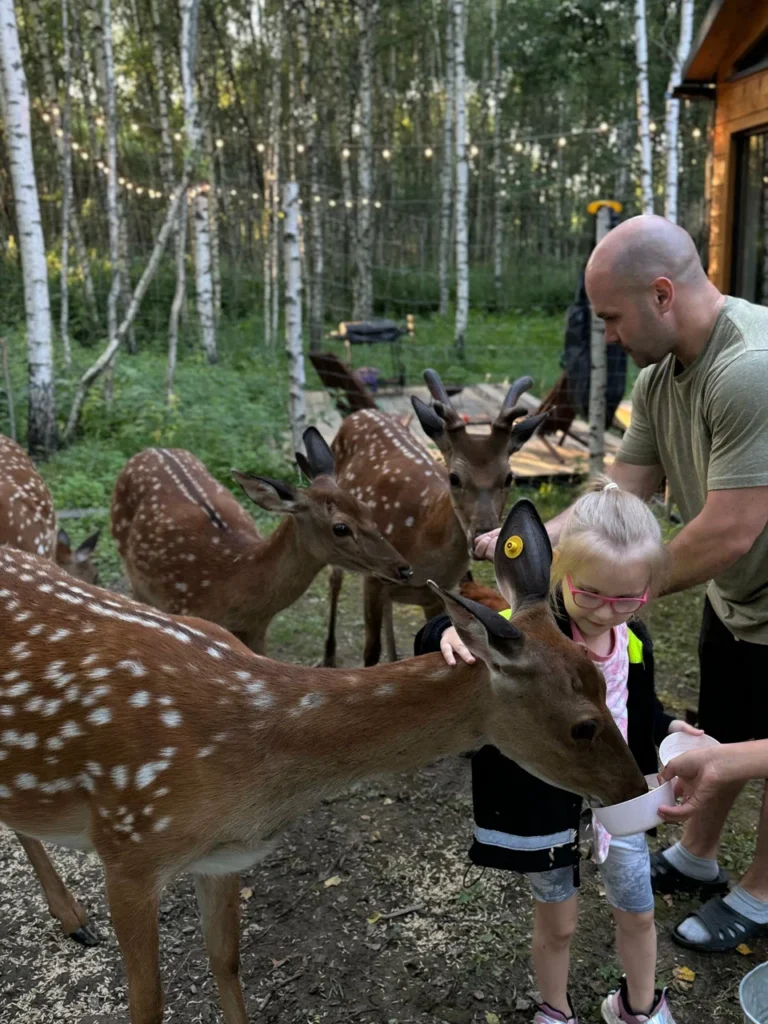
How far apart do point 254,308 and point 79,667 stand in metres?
20.9

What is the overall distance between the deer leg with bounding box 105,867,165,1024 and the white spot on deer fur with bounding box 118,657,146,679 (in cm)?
48

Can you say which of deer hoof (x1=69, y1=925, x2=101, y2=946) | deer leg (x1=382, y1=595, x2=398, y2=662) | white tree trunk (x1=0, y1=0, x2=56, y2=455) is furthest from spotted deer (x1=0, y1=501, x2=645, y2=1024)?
white tree trunk (x1=0, y1=0, x2=56, y2=455)

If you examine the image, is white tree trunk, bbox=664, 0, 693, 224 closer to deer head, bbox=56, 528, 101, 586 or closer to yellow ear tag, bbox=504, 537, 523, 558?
deer head, bbox=56, 528, 101, 586

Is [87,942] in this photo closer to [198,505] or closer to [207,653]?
[207,653]

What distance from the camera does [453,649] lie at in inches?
80.7

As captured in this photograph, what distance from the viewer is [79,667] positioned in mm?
2266

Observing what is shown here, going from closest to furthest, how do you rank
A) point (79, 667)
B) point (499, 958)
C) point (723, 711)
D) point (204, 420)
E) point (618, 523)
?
point (618, 523) → point (79, 667) → point (499, 958) → point (723, 711) → point (204, 420)

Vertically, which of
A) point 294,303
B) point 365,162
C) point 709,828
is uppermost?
point 365,162

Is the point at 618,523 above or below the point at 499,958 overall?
above

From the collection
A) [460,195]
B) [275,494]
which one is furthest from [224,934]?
[460,195]

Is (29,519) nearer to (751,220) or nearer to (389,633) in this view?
(389,633)

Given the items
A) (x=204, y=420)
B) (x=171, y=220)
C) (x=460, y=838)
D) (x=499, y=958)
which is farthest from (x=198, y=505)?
(x=171, y=220)

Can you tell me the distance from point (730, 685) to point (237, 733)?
1.77m

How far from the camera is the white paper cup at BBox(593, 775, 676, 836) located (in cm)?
186
